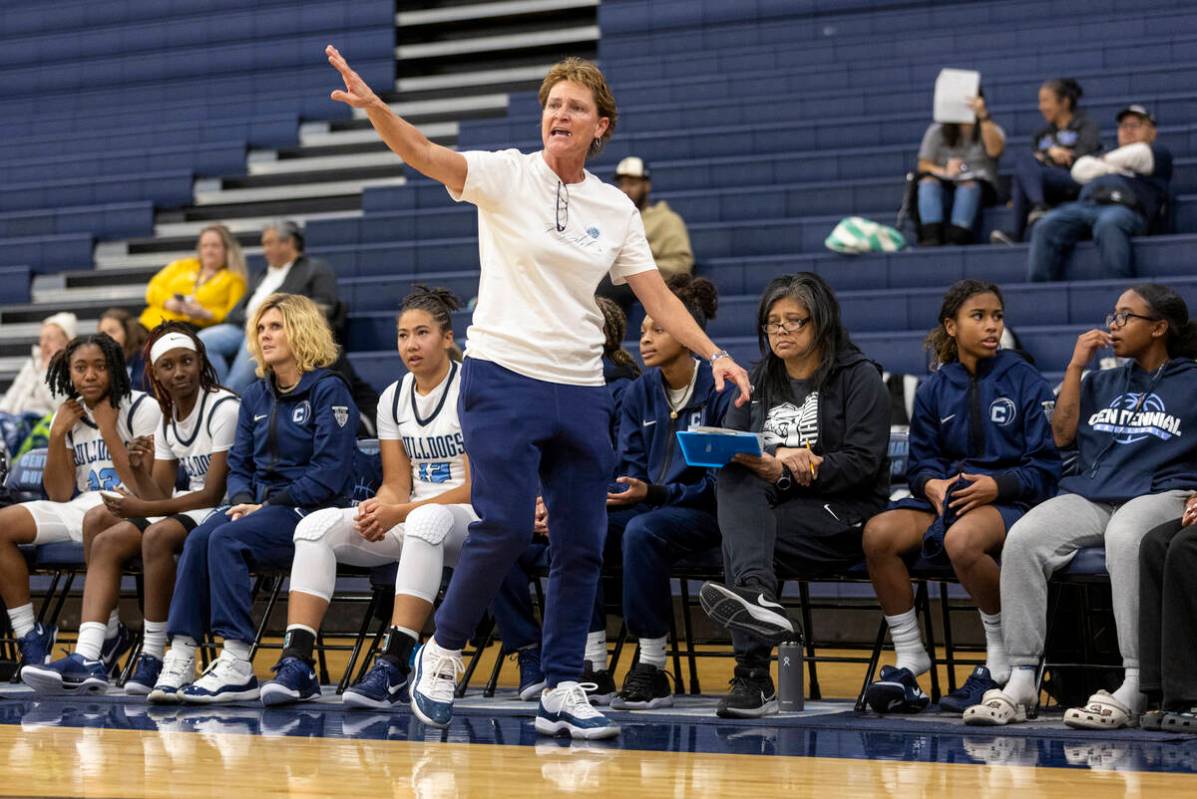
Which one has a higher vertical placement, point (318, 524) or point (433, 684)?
point (318, 524)

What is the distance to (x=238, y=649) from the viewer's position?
444cm

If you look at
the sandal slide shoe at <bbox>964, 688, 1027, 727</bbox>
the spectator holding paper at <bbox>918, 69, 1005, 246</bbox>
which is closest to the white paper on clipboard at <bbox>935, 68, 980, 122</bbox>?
the spectator holding paper at <bbox>918, 69, 1005, 246</bbox>

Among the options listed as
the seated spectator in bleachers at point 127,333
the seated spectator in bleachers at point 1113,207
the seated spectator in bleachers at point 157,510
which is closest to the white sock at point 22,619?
the seated spectator in bleachers at point 157,510

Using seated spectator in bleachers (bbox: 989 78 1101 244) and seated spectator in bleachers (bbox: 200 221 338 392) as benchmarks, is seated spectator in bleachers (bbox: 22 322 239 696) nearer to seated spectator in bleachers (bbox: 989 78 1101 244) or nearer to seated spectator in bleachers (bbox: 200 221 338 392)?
seated spectator in bleachers (bbox: 200 221 338 392)

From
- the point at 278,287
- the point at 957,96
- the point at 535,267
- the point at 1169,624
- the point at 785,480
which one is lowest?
the point at 1169,624

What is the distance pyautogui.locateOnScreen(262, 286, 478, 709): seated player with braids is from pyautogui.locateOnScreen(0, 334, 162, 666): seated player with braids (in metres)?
1.07

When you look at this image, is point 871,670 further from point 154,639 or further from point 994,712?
point 154,639

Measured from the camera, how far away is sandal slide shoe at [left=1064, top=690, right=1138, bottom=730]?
3.71 metres

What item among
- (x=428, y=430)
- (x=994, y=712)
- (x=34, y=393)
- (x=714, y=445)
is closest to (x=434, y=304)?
(x=428, y=430)

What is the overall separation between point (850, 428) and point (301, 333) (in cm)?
171

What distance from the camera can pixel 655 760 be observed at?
3199mm

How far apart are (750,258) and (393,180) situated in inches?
141

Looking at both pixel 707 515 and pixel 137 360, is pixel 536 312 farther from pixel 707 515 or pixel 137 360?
pixel 137 360

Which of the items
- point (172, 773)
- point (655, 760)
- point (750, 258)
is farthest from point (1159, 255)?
point (172, 773)
